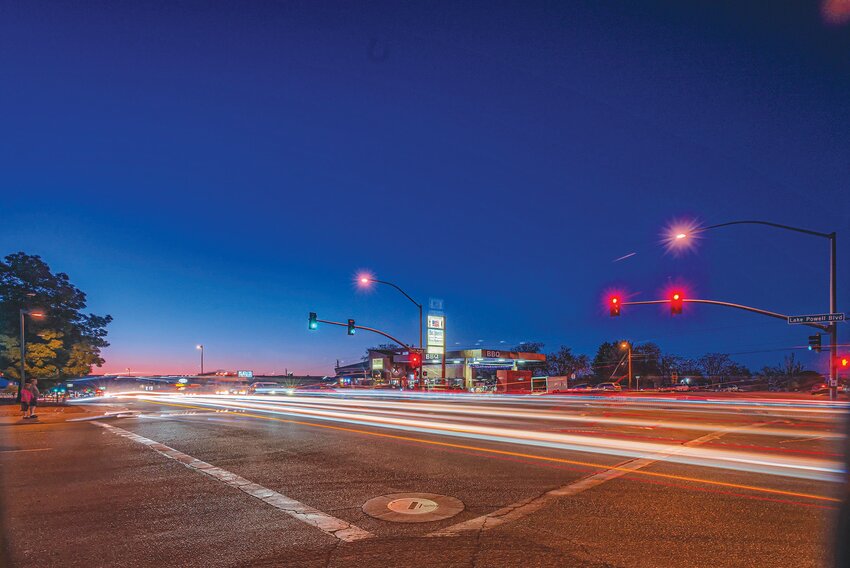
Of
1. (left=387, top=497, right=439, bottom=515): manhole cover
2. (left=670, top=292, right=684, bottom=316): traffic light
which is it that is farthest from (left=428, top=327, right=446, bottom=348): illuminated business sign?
(left=387, top=497, right=439, bottom=515): manhole cover

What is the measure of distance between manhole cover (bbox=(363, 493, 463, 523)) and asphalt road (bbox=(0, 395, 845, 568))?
0.14 meters

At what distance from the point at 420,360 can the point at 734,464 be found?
1260 inches

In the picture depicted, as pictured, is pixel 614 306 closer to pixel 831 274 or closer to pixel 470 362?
pixel 831 274

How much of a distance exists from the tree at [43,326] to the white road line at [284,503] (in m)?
27.7

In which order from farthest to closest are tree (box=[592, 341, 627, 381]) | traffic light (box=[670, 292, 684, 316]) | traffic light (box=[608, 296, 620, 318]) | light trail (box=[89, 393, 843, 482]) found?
tree (box=[592, 341, 627, 381]) → traffic light (box=[608, 296, 620, 318]) → traffic light (box=[670, 292, 684, 316]) → light trail (box=[89, 393, 843, 482])

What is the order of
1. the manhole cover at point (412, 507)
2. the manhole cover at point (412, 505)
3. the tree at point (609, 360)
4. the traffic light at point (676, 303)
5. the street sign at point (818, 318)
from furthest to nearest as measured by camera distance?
the tree at point (609, 360), the traffic light at point (676, 303), the street sign at point (818, 318), the manhole cover at point (412, 505), the manhole cover at point (412, 507)

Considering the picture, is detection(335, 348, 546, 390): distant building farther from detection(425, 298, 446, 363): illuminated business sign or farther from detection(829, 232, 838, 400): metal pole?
detection(829, 232, 838, 400): metal pole

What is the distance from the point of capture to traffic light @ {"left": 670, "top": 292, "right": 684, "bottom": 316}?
91.3 ft

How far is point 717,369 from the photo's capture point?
3593 inches

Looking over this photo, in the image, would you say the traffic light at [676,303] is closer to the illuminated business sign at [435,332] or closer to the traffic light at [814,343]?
the traffic light at [814,343]

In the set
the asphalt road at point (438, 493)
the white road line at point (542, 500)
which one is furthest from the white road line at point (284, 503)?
the white road line at point (542, 500)

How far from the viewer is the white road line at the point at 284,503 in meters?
5.50

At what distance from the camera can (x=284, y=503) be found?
673 centimetres

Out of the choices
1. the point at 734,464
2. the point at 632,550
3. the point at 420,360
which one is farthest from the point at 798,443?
the point at 420,360
